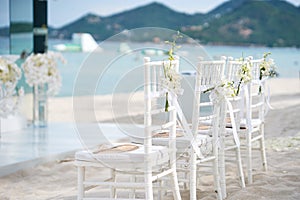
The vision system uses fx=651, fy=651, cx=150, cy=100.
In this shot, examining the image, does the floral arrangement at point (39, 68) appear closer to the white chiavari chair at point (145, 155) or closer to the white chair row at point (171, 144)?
the white chair row at point (171, 144)

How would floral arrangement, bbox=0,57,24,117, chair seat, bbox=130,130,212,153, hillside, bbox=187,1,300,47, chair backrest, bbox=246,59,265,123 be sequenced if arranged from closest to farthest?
1. chair seat, bbox=130,130,212,153
2. chair backrest, bbox=246,59,265,123
3. floral arrangement, bbox=0,57,24,117
4. hillside, bbox=187,1,300,47

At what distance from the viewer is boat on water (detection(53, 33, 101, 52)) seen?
17.4 metres

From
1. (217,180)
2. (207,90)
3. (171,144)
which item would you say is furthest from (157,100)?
(217,180)

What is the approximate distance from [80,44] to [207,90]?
14274 millimetres

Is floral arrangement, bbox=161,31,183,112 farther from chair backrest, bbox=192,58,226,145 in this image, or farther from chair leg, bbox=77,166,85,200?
chair leg, bbox=77,166,85,200

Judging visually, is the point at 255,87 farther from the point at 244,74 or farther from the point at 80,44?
the point at 80,44

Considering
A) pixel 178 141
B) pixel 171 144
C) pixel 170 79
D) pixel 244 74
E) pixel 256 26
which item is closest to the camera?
pixel 170 79

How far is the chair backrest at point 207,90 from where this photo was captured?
3537mm

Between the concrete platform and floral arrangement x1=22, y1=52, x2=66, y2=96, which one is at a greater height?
floral arrangement x1=22, y1=52, x2=66, y2=96

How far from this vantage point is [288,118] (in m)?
8.56

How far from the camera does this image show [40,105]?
676cm

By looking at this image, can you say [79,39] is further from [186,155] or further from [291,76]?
[186,155]

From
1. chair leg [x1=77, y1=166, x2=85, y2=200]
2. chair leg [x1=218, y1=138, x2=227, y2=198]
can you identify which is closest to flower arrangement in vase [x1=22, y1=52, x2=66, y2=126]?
chair leg [x1=218, y1=138, x2=227, y2=198]

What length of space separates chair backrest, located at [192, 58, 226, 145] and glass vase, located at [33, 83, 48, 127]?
3166 mm
